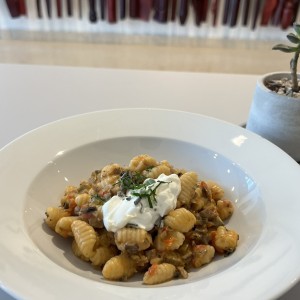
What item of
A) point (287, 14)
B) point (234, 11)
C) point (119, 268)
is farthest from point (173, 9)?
point (119, 268)

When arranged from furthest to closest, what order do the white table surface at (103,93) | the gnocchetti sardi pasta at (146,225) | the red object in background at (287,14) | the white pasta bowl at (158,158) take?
the red object in background at (287,14), the white table surface at (103,93), the gnocchetti sardi pasta at (146,225), the white pasta bowl at (158,158)

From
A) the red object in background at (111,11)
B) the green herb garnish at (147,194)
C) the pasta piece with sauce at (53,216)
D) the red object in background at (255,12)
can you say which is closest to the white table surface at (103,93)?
the pasta piece with sauce at (53,216)

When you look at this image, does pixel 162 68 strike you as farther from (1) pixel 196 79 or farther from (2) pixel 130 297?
(2) pixel 130 297

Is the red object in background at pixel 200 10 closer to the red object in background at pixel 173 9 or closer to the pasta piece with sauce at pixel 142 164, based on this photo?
the red object in background at pixel 173 9

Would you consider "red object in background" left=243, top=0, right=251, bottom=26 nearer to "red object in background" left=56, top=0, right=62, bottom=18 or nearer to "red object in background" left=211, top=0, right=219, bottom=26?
"red object in background" left=211, top=0, right=219, bottom=26

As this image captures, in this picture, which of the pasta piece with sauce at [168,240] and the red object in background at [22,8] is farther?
the red object in background at [22,8]

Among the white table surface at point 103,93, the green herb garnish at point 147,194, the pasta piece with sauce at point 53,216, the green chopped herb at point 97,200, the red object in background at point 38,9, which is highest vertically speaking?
the green herb garnish at point 147,194

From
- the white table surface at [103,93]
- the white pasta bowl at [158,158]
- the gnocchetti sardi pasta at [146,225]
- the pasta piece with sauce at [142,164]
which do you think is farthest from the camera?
the white table surface at [103,93]
